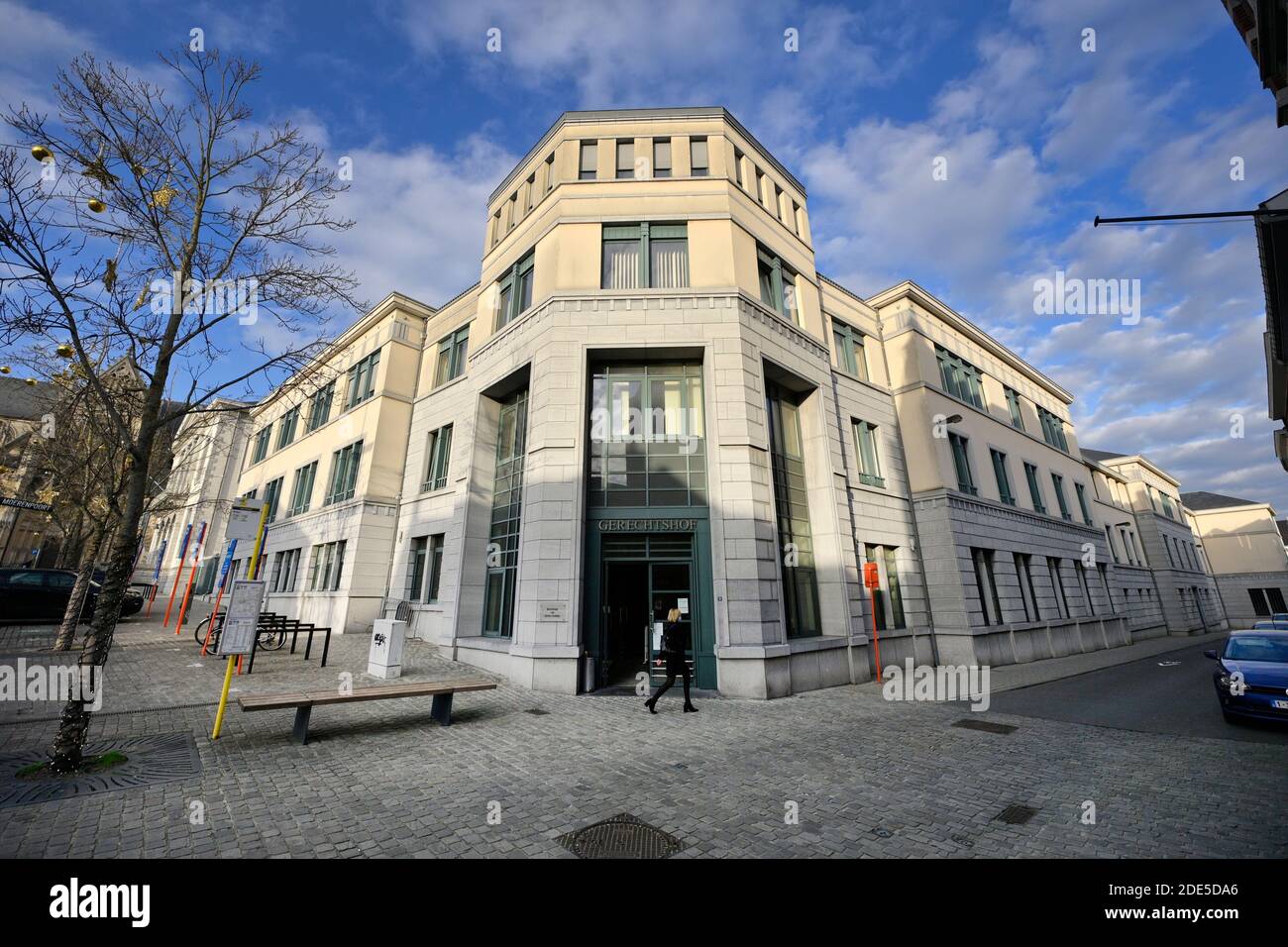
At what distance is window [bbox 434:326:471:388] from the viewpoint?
20.6 metres

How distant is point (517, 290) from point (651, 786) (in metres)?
14.9

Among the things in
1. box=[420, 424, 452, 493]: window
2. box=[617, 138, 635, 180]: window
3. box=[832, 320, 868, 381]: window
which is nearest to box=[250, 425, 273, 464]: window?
box=[420, 424, 452, 493]: window

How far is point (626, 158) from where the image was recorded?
15.9 metres

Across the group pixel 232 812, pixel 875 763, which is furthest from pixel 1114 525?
pixel 232 812

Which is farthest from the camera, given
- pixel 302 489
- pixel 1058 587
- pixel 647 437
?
pixel 302 489

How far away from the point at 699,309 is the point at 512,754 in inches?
452

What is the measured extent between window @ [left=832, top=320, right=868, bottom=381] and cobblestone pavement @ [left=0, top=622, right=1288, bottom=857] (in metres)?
13.2

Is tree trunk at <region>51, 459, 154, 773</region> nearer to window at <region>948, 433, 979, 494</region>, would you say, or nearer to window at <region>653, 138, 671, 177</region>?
window at <region>653, 138, 671, 177</region>

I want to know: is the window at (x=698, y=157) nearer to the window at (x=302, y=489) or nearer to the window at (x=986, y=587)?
the window at (x=986, y=587)

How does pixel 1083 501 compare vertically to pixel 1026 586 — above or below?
above

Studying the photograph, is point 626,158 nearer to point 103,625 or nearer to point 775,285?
point 775,285

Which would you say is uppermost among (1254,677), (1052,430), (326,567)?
(1052,430)

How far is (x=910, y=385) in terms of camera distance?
20.2 metres

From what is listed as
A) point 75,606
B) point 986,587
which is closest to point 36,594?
point 75,606
